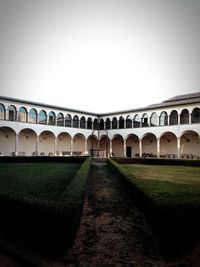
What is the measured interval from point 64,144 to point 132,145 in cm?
1058

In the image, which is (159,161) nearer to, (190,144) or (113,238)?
(190,144)

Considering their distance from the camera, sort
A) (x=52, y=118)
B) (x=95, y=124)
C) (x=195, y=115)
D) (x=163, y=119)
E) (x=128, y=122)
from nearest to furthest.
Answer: (x=195, y=115), (x=163, y=119), (x=52, y=118), (x=128, y=122), (x=95, y=124)

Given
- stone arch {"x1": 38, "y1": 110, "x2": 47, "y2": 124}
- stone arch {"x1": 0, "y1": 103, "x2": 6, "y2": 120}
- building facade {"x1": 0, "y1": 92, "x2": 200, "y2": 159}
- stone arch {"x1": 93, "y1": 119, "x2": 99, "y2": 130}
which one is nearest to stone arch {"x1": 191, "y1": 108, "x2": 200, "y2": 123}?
building facade {"x1": 0, "y1": 92, "x2": 200, "y2": 159}

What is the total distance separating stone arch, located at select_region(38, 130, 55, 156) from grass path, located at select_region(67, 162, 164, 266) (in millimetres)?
27003

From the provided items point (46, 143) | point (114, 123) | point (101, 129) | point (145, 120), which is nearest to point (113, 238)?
point (145, 120)

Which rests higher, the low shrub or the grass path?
the low shrub

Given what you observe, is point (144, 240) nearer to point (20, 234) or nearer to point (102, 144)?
point (20, 234)

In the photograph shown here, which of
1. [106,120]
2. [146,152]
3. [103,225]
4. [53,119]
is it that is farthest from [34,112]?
[103,225]

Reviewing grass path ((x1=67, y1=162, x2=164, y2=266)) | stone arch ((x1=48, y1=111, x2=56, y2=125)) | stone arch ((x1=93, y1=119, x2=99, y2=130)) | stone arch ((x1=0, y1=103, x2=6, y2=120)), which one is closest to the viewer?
grass path ((x1=67, y1=162, x2=164, y2=266))

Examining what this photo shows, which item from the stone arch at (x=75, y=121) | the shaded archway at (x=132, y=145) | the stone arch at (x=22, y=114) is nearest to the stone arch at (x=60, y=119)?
the stone arch at (x=75, y=121)

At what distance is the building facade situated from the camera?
29219mm

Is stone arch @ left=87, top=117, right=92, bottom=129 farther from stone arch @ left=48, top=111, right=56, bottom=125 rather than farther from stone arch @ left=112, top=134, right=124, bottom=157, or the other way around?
stone arch @ left=48, top=111, right=56, bottom=125

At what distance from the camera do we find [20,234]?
4.91m

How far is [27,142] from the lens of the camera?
32750 millimetres
